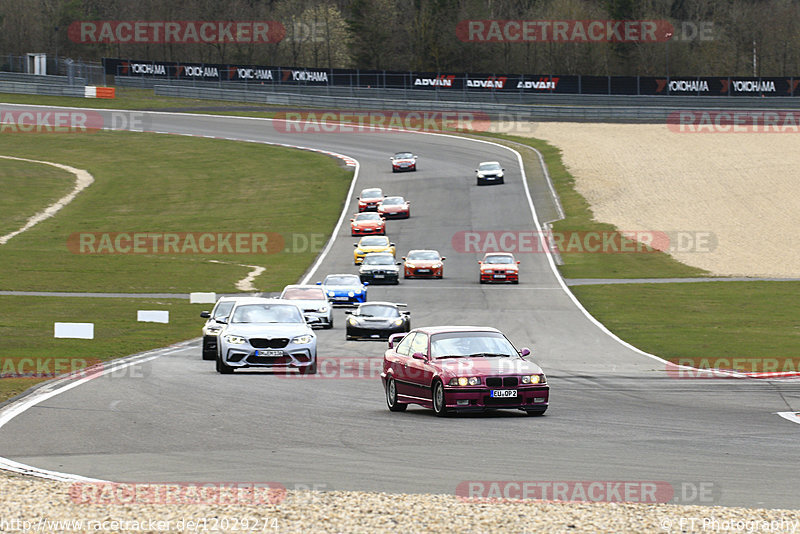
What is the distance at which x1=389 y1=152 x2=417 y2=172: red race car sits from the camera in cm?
6831

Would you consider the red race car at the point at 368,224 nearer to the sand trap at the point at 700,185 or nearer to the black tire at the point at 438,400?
the sand trap at the point at 700,185

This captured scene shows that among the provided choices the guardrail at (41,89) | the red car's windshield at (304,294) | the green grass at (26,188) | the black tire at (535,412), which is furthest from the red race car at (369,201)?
the guardrail at (41,89)

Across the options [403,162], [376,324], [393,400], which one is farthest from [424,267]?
[393,400]

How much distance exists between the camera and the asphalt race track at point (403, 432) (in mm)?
10070

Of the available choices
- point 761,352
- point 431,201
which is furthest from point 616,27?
point 761,352

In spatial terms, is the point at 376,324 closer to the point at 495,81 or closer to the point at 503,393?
the point at 503,393

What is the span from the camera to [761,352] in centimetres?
2389

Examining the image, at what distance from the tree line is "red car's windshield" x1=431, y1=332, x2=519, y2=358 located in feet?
312

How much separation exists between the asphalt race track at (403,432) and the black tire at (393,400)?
21 cm

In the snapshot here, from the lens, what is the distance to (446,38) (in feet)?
383

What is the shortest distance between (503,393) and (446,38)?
106 metres

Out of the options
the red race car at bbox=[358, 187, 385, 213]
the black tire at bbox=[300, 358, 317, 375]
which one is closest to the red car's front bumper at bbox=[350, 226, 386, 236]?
the red race car at bbox=[358, 187, 385, 213]

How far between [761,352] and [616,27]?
9144 cm

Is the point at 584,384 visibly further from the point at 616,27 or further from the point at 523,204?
the point at 616,27
